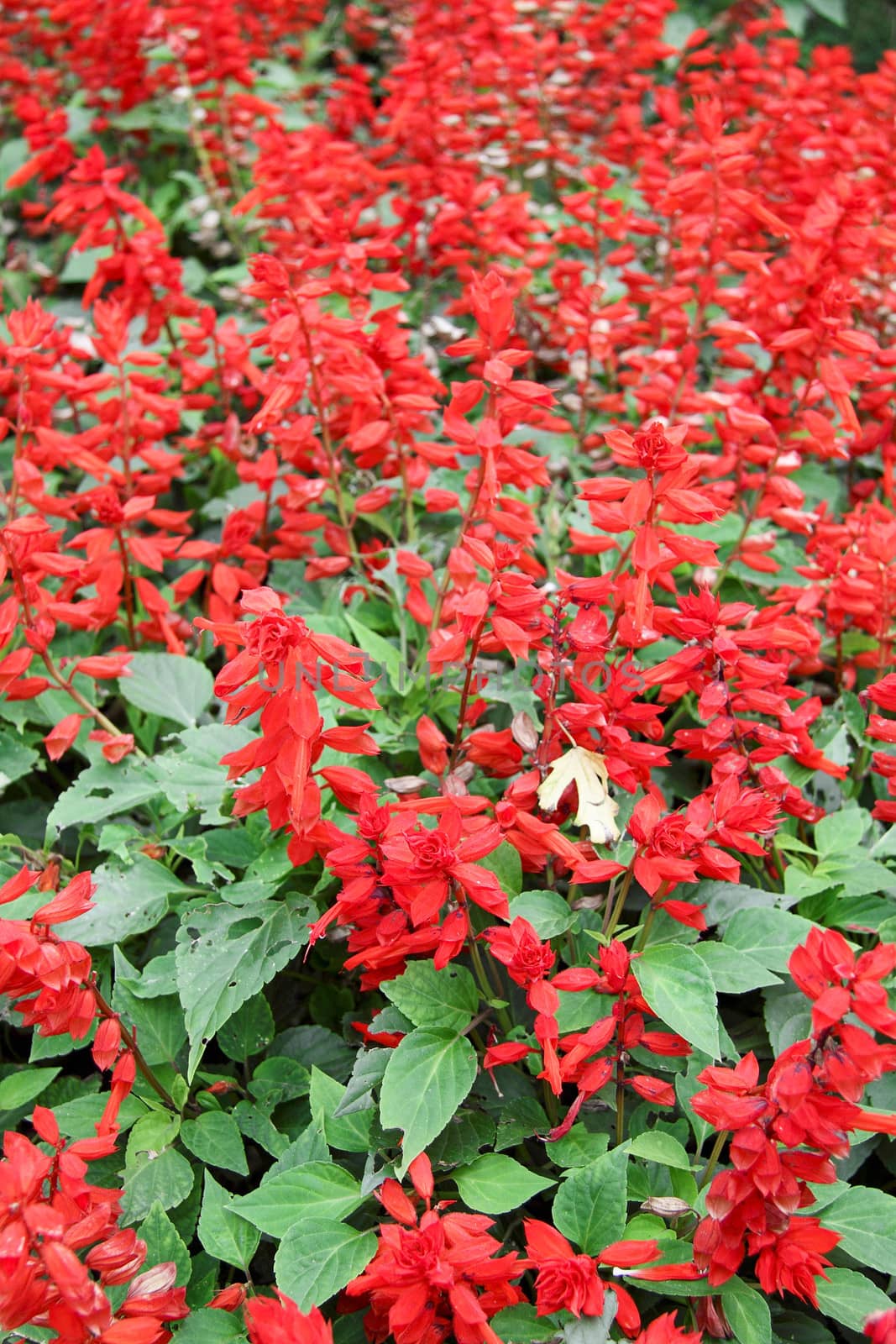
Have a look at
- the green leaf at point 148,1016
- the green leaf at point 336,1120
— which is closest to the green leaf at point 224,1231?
the green leaf at point 336,1120

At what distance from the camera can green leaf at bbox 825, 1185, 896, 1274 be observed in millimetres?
1557

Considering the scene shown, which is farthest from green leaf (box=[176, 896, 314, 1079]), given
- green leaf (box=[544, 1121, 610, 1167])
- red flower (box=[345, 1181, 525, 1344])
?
green leaf (box=[544, 1121, 610, 1167])

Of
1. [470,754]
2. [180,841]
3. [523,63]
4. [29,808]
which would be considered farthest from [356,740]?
[523,63]

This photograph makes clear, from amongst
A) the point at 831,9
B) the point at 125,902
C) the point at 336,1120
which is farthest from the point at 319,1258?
the point at 831,9

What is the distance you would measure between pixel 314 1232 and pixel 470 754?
0.78m

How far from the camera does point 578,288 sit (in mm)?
2949

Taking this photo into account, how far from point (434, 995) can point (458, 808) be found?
1.04ft

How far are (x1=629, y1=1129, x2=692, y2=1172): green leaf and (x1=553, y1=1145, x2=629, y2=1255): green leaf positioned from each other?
0.11ft

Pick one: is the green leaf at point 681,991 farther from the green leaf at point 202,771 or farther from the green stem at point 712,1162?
the green leaf at point 202,771

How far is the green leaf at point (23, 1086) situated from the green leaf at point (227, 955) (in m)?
0.35

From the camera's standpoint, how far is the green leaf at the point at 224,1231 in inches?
64.5

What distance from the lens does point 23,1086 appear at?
1940 mm

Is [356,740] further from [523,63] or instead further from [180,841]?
[523,63]

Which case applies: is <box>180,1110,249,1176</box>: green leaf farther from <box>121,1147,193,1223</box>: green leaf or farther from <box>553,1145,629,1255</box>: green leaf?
<box>553,1145,629,1255</box>: green leaf
